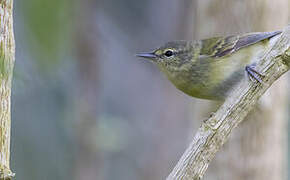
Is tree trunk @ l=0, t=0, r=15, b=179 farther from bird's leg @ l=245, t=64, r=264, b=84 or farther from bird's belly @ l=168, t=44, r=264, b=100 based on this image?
bird's belly @ l=168, t=44, r=264, b=100

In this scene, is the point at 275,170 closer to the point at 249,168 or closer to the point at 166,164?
the point at 249,168

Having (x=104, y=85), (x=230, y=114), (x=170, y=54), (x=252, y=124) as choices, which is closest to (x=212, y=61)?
(x=170, y=54)

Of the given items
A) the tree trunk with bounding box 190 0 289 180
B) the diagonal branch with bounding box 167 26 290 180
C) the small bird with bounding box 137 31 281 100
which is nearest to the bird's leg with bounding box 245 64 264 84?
the diagonal branch with bounding box 167 26 290 180

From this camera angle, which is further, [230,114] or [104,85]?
[104,85]

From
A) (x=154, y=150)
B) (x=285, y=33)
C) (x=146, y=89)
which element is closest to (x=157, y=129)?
(x=154, y=150)

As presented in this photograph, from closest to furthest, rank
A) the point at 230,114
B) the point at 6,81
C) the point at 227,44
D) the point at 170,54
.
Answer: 1. the point at 6,81
2. the point at 230,114
3. the point at 227,44
4. the point at 170,54

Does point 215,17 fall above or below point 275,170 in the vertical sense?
above

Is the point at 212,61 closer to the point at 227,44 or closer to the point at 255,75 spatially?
the point at 227,44
